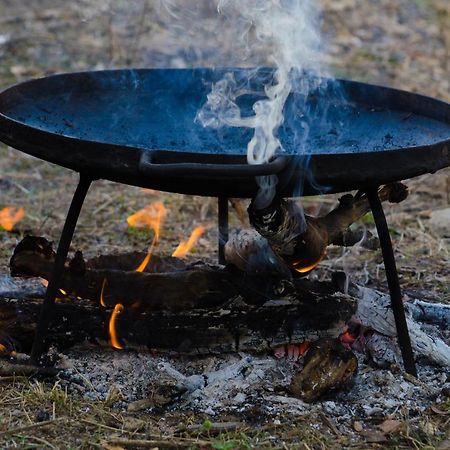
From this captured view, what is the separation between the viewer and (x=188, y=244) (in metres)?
4.34

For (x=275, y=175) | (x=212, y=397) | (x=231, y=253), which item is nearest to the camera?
(x=275, y=175)

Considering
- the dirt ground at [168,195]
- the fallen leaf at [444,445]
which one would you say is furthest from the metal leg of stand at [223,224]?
the fallen leaf at [444,445]

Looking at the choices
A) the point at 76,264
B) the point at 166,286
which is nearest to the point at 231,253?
the point at 166,286

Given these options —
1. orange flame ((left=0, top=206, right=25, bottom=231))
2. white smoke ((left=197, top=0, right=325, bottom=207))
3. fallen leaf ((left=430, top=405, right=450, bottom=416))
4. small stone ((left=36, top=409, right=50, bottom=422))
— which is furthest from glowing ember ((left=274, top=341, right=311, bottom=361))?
orange flame ((left=0, top=206, right=25, bottom=231))

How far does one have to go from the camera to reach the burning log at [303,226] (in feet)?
8.80

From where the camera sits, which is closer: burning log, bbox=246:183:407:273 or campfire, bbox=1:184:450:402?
burning log, bbox=246:183:407:273

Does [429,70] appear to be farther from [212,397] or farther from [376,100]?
[212,397]

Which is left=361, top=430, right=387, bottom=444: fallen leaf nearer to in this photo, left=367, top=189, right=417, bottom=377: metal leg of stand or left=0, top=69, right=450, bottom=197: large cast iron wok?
left=367, top=189, right=417, bottom=377: metal leg of stand

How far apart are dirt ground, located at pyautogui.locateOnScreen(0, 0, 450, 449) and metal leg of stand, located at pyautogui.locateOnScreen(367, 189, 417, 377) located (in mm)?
232

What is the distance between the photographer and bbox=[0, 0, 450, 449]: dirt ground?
8.63 feet

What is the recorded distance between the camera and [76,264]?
3.08 meters

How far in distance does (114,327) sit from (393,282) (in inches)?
39.8

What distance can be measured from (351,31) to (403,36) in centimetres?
54

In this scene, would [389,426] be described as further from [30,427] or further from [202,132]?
[202,132]
